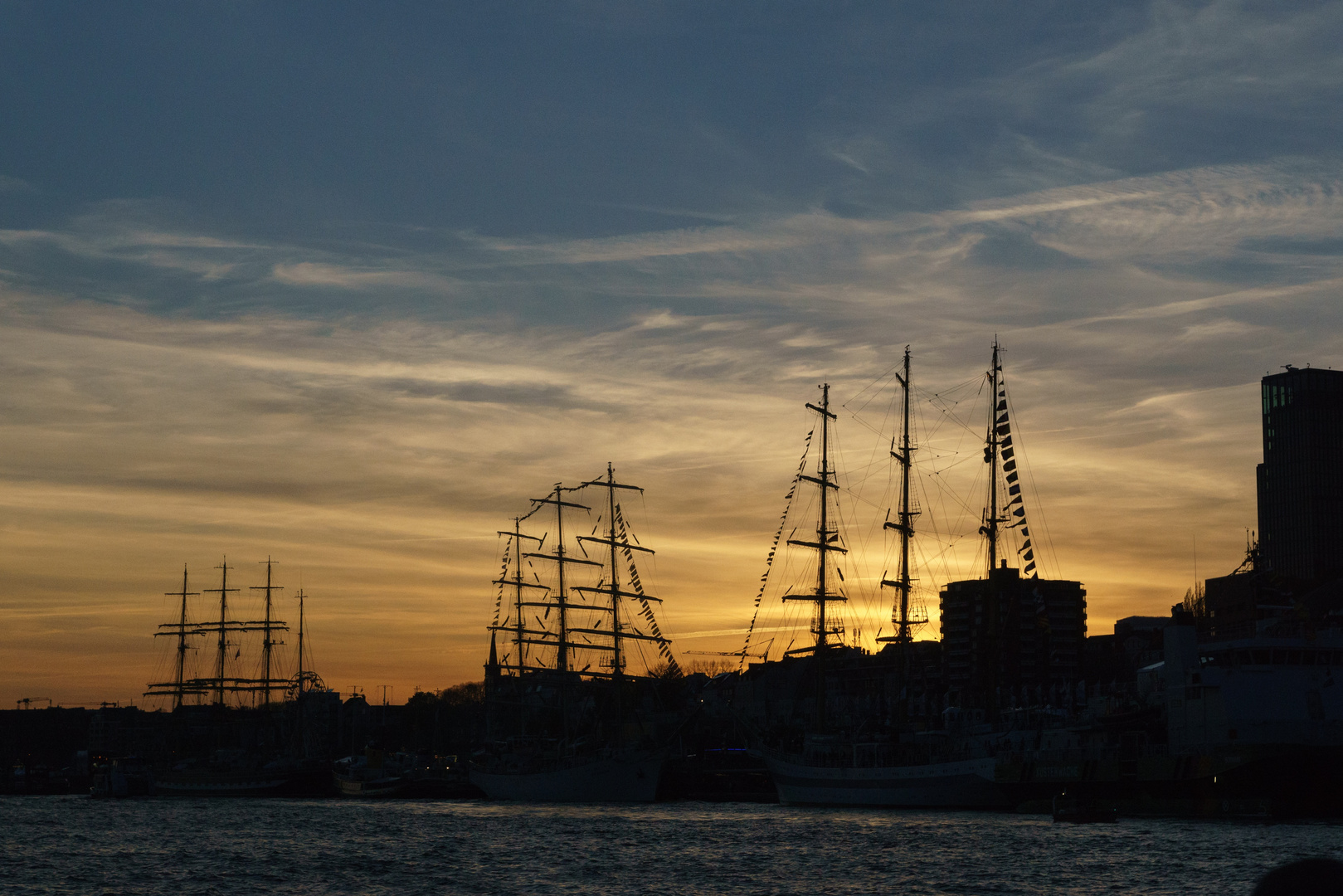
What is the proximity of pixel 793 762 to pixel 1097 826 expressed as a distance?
32632mm

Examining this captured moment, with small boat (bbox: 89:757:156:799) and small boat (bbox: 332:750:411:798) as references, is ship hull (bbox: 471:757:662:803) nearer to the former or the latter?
small boat (bbox: 332:750:411:798)

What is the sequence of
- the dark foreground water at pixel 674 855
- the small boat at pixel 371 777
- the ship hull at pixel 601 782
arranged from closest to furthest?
the dark foreground water at pixel 674 855 → the ship hull at pixel 601 782 → the small boat at pixel 371 777

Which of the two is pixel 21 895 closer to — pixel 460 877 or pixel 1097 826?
pixel 460 877

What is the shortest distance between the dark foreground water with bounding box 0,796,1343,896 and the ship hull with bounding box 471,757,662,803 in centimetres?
2094

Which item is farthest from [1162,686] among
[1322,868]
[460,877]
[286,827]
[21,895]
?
[1322,868]

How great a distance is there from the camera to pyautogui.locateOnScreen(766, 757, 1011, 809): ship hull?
85188 millimetres

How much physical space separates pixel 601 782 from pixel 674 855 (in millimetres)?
58351

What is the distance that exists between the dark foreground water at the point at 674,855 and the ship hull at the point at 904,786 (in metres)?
2.14

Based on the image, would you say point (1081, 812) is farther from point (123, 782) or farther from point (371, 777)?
point (123, 782)

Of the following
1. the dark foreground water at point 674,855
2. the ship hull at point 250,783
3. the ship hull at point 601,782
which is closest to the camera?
the dark foreground water at point 674,855

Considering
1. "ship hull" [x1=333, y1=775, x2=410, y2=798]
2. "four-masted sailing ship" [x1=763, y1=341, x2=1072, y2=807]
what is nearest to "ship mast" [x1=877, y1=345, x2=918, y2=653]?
"four-masted sailing ship" [x1=763, y1=341, x2=1072, y2=807]

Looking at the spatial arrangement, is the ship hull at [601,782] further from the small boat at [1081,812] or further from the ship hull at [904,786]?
Result: the small boat at [1081,812]

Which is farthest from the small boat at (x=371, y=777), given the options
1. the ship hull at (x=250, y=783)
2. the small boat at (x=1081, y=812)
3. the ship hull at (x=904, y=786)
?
the small boat at (x=1081, y=812)

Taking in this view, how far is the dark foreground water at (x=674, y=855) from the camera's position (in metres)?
48.4
